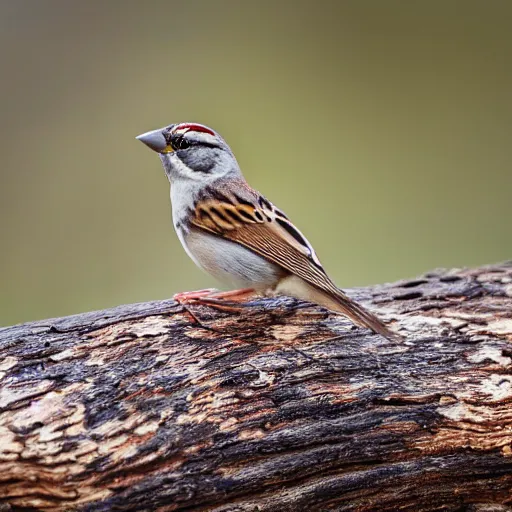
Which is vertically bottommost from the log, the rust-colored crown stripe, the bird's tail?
the log

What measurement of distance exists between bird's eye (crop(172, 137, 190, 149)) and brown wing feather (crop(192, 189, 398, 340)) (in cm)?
22

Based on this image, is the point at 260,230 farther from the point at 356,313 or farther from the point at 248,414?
the point at 248,414

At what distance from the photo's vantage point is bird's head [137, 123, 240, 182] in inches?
90.2

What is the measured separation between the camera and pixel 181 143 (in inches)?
90.7

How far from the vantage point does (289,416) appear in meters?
1.88

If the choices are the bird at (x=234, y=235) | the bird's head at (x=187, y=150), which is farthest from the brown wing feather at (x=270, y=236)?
the bird's head at (x=187, y=150)

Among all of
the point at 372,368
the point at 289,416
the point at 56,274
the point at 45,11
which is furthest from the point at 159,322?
the point at 45,11

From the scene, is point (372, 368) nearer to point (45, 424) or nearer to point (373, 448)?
point (373, 448)

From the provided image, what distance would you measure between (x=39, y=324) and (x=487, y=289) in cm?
155

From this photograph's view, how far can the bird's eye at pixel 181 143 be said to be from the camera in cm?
230

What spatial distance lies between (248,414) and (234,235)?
565 millimetres

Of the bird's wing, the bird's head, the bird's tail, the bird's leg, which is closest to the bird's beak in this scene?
the bird's head

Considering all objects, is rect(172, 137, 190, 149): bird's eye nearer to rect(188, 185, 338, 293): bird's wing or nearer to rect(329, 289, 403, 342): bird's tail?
rect(188, 185, 338, 293): bird's wing

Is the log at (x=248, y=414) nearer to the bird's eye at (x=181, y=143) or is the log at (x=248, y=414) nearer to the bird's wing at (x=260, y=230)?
the bird's wing at (x=260, y=230)
